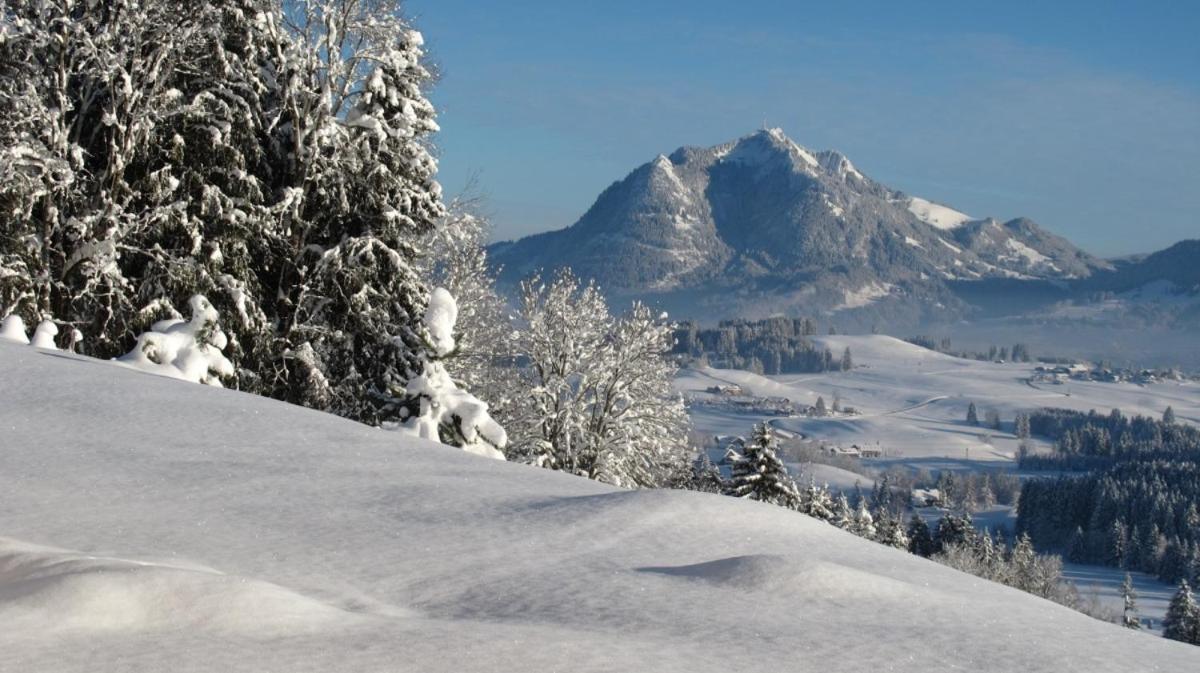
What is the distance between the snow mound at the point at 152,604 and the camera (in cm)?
383

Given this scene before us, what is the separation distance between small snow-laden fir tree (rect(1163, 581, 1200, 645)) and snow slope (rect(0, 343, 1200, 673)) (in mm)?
65963

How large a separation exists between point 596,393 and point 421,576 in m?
26.5

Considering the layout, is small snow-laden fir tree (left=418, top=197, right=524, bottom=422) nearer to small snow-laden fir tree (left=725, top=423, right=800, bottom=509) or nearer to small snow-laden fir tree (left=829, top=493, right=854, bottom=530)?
small snow-laden fir tree (left=725, top=423, right=800, bottom=509)

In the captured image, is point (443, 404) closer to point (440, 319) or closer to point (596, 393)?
point (440, 319)

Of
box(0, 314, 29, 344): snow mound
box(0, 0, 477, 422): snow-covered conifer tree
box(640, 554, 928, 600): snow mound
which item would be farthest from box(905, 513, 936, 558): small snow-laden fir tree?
box(640, 554, 928, 600): snow mound

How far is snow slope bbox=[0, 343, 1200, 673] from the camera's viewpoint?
12.5ft

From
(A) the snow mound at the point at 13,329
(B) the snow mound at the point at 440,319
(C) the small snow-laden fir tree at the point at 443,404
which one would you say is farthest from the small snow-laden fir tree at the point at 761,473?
(A) the snow mound at the point at 13,329

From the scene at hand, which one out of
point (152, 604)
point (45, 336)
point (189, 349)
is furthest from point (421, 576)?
point (189, 349)

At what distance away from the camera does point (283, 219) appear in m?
19.7

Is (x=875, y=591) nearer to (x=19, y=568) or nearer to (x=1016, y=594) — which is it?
(x=1016, y=594)

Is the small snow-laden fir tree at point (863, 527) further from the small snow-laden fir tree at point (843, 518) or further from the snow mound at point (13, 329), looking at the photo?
the snow mound at point (13, 329)

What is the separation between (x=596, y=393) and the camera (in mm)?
31609

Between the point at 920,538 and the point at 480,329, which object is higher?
the point at 480,329

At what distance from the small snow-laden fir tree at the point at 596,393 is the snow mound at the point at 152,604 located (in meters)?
24.7
